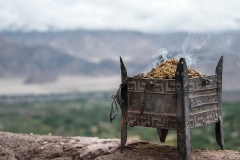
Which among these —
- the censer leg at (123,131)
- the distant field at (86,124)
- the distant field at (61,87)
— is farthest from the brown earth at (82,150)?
the distant field at (61,87)

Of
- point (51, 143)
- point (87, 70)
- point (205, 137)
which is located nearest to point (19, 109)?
point (205, 137)

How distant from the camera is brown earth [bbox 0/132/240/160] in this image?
804 cm

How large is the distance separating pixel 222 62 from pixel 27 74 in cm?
13357

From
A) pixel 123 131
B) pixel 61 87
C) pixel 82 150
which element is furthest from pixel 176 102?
pixel 61 87

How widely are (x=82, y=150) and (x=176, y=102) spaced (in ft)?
8.27

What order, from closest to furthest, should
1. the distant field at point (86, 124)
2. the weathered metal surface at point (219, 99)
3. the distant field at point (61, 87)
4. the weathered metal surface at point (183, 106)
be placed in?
the weathered metal surface at point (183, 106) < the weathered metal surface at point (219, 99) < the distant field at point (86, 124) < the distant field at point (61, 87)

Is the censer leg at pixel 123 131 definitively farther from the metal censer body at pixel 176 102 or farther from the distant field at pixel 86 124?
the distant field at pixel 86 124

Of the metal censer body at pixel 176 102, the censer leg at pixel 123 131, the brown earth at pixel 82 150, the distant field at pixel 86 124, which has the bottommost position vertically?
the distant field at pixel 86 124

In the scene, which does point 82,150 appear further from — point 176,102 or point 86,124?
point 86,124

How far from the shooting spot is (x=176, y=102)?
7.28m

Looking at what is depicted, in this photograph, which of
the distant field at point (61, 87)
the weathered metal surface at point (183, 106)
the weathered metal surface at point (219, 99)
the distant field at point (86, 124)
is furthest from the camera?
the distant field at point (61, 87)

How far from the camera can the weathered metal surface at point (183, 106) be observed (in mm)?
7180

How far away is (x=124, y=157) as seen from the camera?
807cm

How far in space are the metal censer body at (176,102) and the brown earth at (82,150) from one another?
1.20 feet
